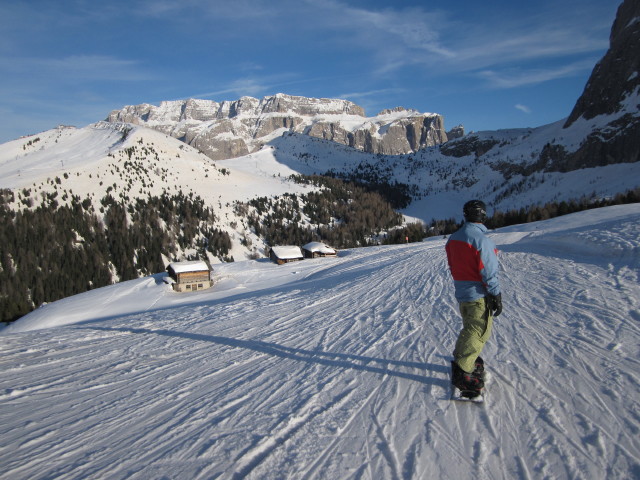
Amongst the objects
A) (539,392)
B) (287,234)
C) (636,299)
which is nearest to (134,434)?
(539,392)

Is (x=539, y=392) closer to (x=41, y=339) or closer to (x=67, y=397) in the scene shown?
(x=67, y=397)

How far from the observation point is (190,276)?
123ft

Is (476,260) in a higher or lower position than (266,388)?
higher

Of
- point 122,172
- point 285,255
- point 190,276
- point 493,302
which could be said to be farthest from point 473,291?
point 122,172

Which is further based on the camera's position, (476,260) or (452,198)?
(452,198)

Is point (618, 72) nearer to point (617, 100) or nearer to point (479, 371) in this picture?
point (617, 100)

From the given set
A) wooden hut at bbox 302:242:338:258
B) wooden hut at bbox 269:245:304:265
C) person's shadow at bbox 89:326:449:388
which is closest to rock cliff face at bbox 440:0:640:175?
wooden hut at bbox 302:242:338:258

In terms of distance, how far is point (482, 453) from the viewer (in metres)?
3.62

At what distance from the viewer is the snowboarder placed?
4.41 meters

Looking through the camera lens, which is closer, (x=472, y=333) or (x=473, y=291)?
(x=473, y=291)

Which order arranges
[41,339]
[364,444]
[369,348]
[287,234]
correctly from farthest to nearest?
[287,234] → [41,339] → [369,348] → [364,444]

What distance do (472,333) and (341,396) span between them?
81.6 inches

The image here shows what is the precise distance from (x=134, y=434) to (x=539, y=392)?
5.45 m

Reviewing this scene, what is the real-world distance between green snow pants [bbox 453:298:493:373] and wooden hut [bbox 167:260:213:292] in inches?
1413
